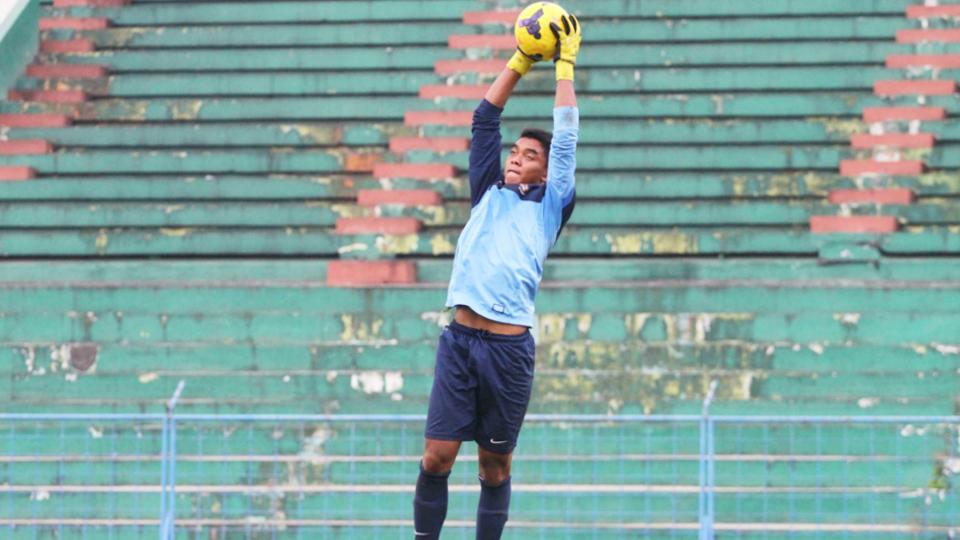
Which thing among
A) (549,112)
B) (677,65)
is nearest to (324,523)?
(549,112)

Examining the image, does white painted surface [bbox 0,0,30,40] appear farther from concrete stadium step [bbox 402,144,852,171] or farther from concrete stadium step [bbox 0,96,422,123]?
concrete stadium step [bbox 402,144,852,171]

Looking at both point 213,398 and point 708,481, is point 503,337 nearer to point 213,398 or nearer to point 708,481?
point 708,481

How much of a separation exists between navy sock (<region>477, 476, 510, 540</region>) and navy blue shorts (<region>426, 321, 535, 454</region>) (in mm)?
207

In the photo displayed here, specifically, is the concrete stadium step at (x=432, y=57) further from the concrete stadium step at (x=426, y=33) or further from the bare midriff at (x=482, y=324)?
the bare midriff at (x=482, y=324)

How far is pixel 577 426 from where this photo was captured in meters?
10.1

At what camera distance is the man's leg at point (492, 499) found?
6.79 metres

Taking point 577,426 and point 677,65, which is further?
point 677,65

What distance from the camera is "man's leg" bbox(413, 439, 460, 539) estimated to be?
261 inches

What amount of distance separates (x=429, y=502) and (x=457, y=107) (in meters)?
6.97

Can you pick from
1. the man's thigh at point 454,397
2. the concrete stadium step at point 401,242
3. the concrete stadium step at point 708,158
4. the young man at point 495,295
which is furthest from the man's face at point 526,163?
the concrete stadium step at point 708,158

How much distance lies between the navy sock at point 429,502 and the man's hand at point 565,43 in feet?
4.57

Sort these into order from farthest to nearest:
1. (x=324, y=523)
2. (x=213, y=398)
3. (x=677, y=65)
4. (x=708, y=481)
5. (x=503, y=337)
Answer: (x=677, y=65)
(x=213, y=398)
(x=324, y=523)
(x=708, y=481)
(x=503, y=337)

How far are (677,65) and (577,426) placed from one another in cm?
443

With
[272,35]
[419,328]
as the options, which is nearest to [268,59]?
[272,35]
